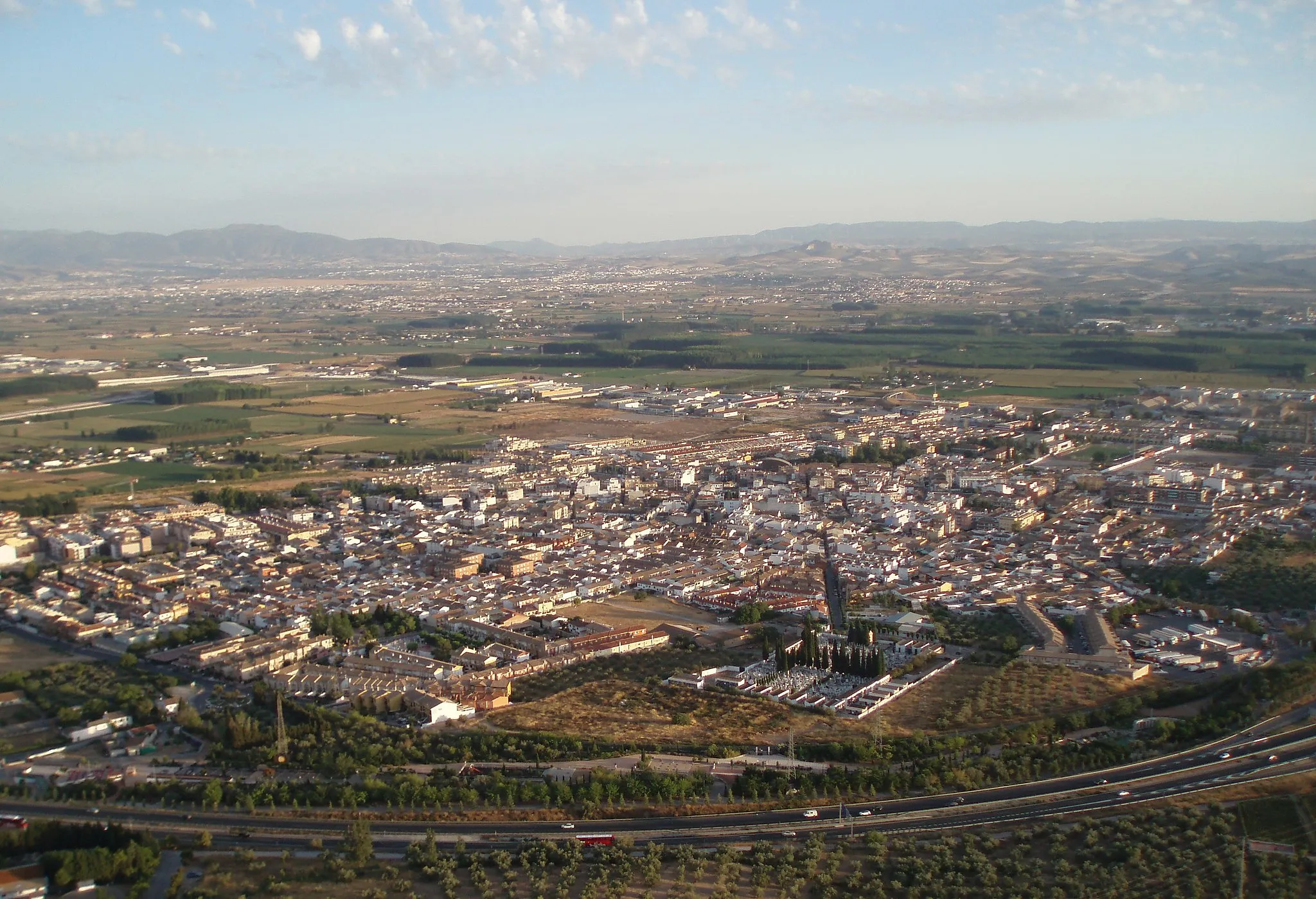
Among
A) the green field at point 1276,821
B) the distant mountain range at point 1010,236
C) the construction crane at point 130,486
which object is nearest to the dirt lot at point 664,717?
the green field at point 1276,821

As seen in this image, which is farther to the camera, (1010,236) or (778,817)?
(1010,236)

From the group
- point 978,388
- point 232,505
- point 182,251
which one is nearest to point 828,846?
point 232,505

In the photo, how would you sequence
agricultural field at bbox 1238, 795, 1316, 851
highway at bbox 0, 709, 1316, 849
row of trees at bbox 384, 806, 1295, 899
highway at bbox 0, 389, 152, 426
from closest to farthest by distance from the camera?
1. row of trees at bbox 384, 806, 1295, 899
2. agricultural field at bbox 1238, 795, 1316, 851
3. highway at bbox 0, 709, 1316, 849
4. highway at bbox 0, 389, 152, 426

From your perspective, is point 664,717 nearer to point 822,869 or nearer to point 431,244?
point 822,869

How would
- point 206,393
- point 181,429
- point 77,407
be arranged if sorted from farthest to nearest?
point 206,393, point 77,407, point 181,429

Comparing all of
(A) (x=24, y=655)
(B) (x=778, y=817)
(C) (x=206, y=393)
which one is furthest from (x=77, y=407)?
(B) (x=778, y=817)

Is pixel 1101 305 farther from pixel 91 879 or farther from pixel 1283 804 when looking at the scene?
pixel 91 879

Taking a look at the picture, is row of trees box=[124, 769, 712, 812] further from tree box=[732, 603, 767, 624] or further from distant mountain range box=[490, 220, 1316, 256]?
distant mountain range box=[490, 220, 1316, 256]

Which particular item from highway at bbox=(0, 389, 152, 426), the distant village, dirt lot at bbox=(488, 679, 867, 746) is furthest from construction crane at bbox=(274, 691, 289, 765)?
highway at bbox=(0, 389, 152, 426)
